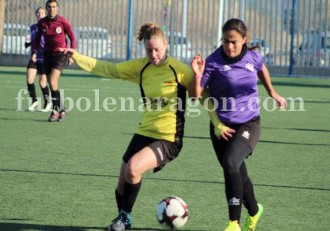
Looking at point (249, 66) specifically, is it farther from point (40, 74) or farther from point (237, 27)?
point (40, 74)

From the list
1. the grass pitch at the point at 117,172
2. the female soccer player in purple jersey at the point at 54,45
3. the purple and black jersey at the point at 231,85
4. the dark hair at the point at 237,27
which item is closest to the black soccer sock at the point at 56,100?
the female soccer player in purple jersey at the point at 54,45

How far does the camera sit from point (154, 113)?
6910 millimetres

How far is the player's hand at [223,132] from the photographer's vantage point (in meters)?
6.79

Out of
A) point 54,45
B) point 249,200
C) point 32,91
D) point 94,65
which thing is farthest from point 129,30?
point 249,200

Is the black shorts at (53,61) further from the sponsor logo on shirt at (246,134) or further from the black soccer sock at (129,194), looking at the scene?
the sponsor logo on shirt at (246,134)

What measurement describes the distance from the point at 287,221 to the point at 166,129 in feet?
4.08

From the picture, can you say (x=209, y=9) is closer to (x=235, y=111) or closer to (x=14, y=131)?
(x=14, y=131)

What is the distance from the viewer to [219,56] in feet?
22.8

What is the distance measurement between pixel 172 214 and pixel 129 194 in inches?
16.0

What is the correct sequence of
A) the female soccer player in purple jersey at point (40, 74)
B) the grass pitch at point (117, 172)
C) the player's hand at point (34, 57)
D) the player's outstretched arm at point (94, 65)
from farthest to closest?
the female soccer player in purple jersey at point (40, 74), the player's hand at point (34, 57), the grass pitch at point (117, 172), the player's outstretched arm at point (94, 65)

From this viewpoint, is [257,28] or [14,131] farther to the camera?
[257,28]

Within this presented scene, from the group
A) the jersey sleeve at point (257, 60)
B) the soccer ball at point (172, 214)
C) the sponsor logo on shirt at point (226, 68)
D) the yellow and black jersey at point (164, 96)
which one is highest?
the jersey sleeve at point (257, 60)

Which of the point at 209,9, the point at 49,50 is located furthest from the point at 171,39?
the point at 49,50

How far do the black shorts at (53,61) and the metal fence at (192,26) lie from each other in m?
18.2
